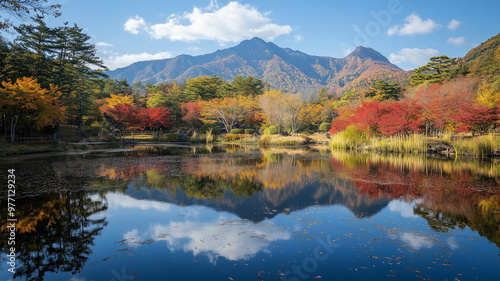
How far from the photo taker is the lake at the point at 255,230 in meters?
3.22

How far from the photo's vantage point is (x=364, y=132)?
71.5ft

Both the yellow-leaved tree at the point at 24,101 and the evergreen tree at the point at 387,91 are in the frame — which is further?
the evergreen tree at the point at 387,91

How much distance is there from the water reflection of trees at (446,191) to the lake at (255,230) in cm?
4

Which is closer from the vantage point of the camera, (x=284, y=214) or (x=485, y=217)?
(x=485, y=217)

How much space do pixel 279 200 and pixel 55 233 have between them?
14.5 feet

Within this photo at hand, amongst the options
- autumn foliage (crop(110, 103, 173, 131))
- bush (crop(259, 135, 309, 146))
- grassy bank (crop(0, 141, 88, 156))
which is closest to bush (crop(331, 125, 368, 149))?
bush (crop(259, 135, 309, 146))

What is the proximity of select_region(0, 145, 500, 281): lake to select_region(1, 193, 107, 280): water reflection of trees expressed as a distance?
0.7 inches

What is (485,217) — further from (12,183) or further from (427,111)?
(427,111)

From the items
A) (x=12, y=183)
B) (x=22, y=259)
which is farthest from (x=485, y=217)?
(x=12, y=183)

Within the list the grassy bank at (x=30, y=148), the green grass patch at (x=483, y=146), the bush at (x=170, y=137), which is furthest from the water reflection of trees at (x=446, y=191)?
the bush at (x=170, y=137)

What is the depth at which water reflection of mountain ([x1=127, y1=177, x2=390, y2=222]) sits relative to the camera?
5562 millimetres

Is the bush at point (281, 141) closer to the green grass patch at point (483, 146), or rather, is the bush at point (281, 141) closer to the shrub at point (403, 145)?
the shrub at point (403, 145)

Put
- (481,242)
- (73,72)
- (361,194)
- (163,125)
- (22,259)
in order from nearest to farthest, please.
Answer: (22,259) < (481,242) < (361,194) < (73,72) < (163,125)

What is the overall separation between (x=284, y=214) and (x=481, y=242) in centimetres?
311
